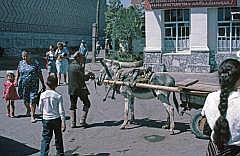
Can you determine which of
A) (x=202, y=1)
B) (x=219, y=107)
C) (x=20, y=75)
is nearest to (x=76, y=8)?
(x=202, y=1)

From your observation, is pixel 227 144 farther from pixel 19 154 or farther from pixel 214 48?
pixel 214 48

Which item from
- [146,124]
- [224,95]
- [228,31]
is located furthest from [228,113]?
[228,31]

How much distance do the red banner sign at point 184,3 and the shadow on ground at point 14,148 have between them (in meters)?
16.9

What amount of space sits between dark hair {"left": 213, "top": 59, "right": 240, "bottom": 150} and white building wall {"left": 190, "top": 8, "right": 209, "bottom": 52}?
2115cm

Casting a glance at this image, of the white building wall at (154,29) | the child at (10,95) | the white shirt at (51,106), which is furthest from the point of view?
the white building wall at (154,29)

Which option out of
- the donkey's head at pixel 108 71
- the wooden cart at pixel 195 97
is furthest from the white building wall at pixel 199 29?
the wooden cart at pixel 195 97

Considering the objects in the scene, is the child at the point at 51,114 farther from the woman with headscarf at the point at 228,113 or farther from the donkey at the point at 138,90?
the woman with headscarf at the point at 228,113

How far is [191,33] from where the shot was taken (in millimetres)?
25094

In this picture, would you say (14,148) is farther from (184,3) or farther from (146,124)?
(184,3)

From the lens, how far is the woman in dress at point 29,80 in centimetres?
1198

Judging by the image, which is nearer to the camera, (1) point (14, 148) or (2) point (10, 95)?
(1) point (14, 148)

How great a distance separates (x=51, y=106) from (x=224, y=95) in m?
4.47

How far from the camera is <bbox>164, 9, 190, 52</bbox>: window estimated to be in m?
25.5

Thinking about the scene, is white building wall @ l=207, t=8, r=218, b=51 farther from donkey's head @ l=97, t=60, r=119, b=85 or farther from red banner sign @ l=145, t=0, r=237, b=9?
donkey's head @ l=97, t=60, r=119, b=85
